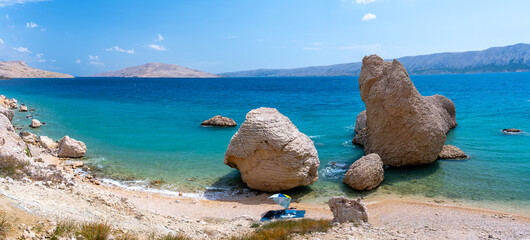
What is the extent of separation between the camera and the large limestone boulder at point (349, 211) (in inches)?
455

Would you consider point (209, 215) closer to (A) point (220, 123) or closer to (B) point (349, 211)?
(B) point (349, 211)

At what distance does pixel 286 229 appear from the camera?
10312 millimetres

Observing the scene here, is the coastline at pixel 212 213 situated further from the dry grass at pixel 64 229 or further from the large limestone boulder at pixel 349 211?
the large limestone boulder at pixel 349 211

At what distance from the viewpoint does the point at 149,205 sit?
14.2m

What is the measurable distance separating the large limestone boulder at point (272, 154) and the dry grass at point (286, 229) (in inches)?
155

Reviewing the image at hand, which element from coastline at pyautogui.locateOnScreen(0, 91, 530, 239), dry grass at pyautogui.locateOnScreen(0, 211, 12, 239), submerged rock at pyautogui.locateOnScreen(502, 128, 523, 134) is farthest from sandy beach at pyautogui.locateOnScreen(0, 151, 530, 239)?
submerged rock at pyautogui.locateOnScreen(502, 128, 523, 134)

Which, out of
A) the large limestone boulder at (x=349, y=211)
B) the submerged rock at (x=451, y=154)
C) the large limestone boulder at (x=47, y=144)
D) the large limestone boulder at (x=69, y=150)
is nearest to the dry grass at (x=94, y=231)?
the large limestone boulder at (x=349, y=211)

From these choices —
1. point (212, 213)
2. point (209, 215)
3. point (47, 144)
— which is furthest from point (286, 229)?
point (47, 144)

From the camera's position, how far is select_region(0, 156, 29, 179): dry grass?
10188 millimetres

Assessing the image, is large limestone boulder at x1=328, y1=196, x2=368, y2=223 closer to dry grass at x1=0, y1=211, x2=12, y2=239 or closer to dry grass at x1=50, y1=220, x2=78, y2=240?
dry grass at x1=50, y1=220, x2=78, y2=240

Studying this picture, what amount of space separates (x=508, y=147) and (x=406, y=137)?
395 inches

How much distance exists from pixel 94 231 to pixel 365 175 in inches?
499

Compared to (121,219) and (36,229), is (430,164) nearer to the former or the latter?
(121,219)

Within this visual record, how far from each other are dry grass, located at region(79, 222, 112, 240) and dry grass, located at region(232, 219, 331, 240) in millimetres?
3490
